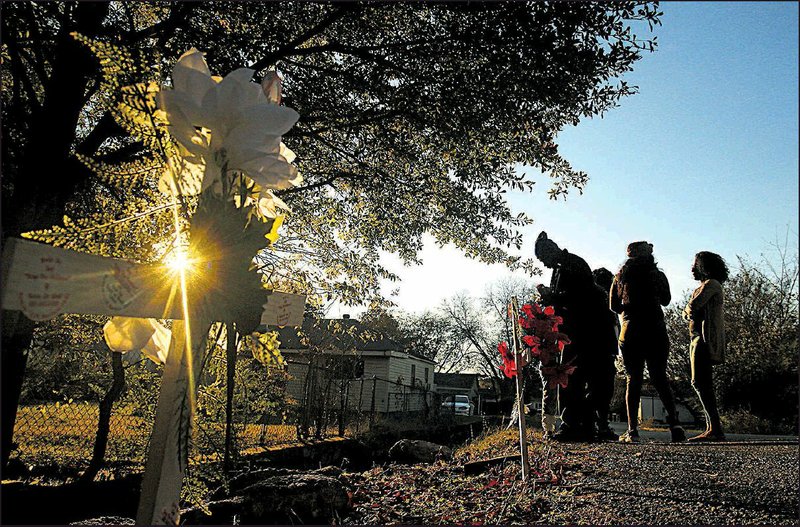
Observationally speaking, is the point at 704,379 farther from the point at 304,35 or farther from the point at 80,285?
the point at 80,285

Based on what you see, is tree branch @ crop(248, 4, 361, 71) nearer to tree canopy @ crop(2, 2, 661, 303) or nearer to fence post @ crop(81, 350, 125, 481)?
tree canopy @ crop(2, 2, 661, 303)

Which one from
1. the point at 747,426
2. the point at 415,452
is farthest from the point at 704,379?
the point at 747,426

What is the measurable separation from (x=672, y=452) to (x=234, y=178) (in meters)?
5.50

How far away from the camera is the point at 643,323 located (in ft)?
23.5

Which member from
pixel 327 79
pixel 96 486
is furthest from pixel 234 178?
pixel 327 79

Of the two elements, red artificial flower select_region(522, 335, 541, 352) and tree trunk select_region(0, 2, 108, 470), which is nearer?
tree trunk select_region(0, 2, 108, 470)

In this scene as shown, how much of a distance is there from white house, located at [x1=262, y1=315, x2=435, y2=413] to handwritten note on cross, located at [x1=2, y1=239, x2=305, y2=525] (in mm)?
4562

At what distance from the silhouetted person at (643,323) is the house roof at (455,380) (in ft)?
170

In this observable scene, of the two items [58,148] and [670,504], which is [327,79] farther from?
[670,504]

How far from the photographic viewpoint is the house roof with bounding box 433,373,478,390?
191 ft

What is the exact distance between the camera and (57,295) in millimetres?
1188

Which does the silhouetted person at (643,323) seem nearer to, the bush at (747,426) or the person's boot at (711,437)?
the person's boot at (711,437)

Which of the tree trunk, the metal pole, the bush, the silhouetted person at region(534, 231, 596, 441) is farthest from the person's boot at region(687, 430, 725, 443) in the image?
the tree trunk

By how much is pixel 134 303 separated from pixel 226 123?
58 centimetres
